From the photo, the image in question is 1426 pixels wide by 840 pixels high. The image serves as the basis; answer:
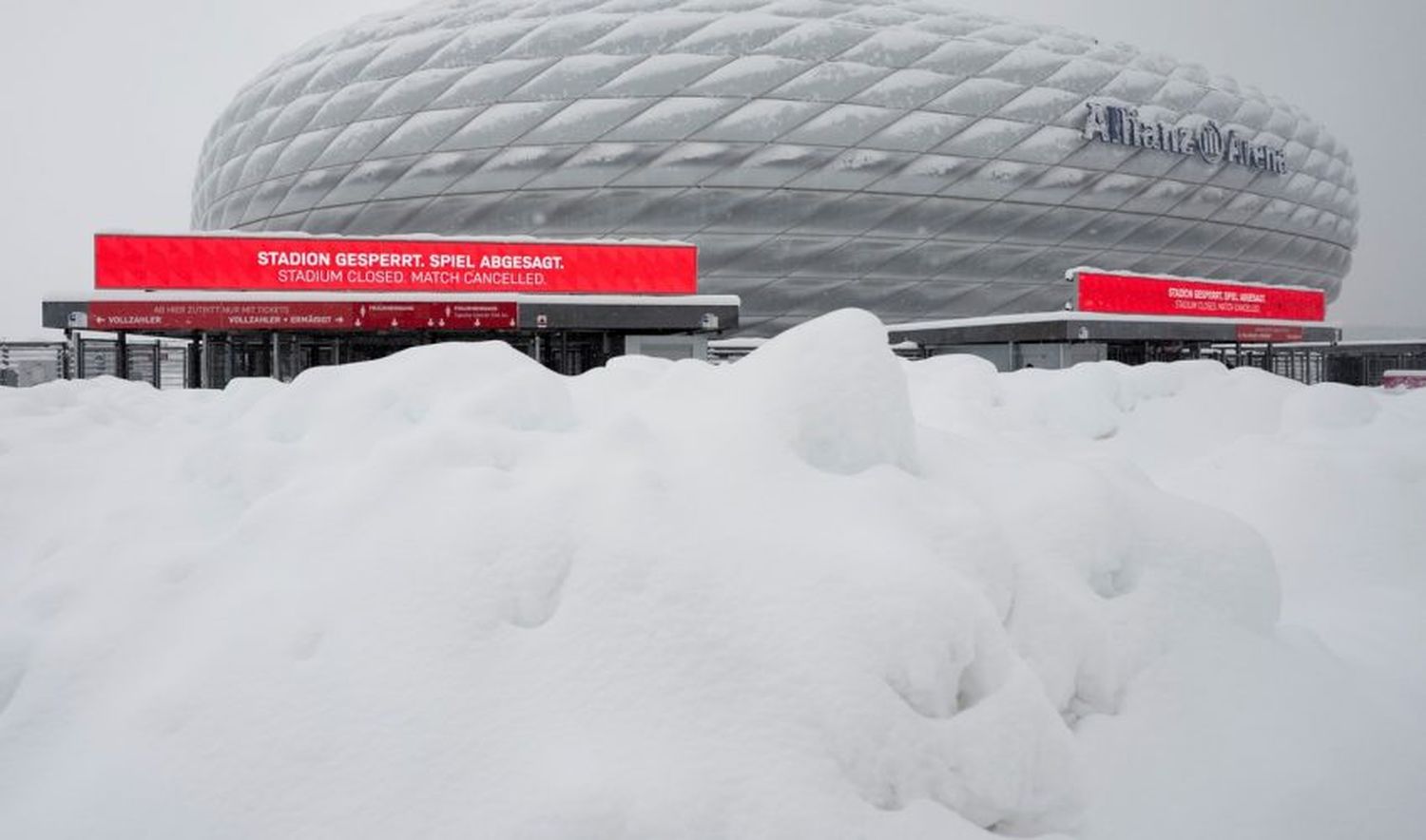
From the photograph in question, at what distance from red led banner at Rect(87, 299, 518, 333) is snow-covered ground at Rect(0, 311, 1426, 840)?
1156 cm

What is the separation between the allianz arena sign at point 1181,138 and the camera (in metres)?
26.8

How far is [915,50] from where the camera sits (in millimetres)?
25344

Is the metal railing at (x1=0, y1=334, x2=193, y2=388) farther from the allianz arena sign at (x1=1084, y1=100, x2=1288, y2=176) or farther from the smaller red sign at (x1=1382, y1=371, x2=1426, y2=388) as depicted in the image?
the smaller red sign at (x1=1382, y1=371, x2=1426, y2=388)

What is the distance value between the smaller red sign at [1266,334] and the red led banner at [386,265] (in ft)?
50.7

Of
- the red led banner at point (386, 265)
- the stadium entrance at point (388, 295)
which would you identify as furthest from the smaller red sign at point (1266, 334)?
the red led banner at point (386, 265)

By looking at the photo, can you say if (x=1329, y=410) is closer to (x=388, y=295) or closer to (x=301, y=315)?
(x=388, y=295)

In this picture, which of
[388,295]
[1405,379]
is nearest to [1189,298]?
[1405,379]

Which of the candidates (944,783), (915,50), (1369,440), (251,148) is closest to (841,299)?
(915,50)

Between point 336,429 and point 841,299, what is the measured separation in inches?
879

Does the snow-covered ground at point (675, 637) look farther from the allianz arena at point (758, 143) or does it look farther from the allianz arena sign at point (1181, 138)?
the allianz arena sign at point (1181, 138)

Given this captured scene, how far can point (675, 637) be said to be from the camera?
93.1 inches

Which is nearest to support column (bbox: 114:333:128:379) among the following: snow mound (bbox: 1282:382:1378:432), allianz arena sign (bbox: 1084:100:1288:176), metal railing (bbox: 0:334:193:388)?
metal railing (bbox: 0:334:193:388)

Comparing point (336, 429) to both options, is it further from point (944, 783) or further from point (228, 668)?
point (944, 783)

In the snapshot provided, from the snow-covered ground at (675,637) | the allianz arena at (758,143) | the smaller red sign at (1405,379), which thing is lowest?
the snow-covered ground at (675,637)
